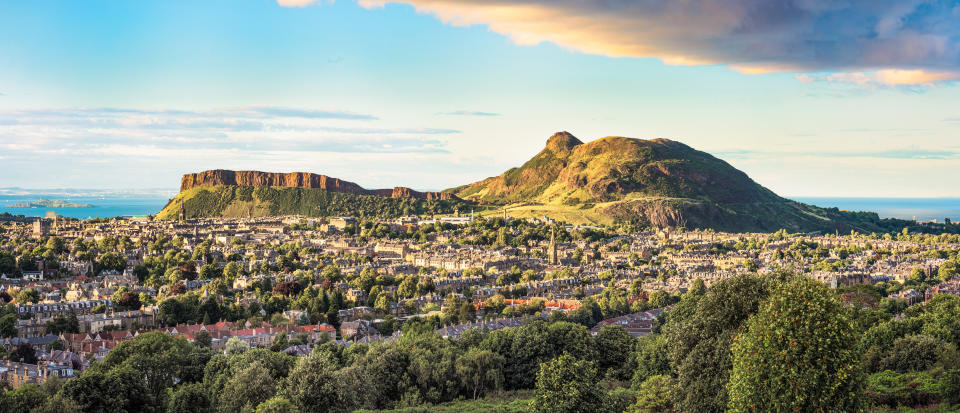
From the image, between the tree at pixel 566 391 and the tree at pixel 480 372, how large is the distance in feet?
47.6

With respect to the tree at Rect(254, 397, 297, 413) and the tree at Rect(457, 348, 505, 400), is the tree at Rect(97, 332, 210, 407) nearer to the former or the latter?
the tree at Rect(254, 397, 297, 413)

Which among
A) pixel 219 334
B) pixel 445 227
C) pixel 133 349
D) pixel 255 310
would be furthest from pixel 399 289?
pixel 445 227

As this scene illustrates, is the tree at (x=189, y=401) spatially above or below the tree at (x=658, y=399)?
below

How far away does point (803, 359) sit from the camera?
2112 cm

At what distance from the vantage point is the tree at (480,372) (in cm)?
4453

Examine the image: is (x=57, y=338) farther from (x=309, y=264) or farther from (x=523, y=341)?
(x=309, y=264)

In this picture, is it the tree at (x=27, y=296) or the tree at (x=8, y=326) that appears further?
the tree at (x=27, y=296)

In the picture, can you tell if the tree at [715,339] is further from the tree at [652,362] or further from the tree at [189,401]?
the tree at [189,401]

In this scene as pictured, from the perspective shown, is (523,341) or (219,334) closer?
(523,341)

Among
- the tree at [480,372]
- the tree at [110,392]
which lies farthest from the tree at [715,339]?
the tree at [110,392]

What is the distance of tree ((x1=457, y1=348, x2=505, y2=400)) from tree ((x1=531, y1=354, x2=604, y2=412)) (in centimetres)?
1451

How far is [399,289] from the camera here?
8950 centimetres

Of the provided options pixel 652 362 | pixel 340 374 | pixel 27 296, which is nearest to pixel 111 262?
pixel 27 296

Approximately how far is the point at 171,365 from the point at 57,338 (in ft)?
64.0
